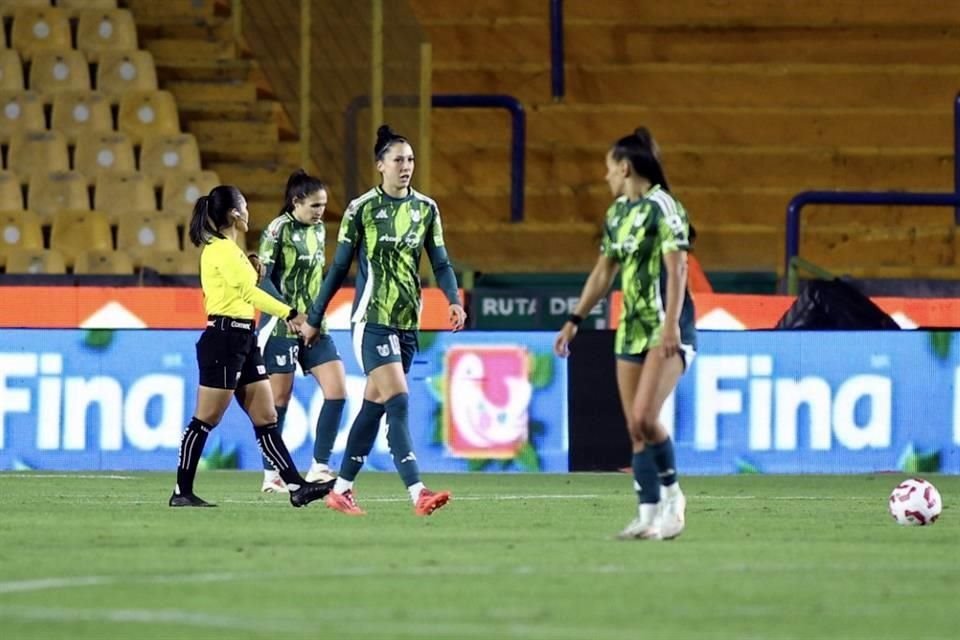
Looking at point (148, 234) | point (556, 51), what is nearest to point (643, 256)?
point (148, 234)

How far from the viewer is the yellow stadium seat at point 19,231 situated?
23.6m

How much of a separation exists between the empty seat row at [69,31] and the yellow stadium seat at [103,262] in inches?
123

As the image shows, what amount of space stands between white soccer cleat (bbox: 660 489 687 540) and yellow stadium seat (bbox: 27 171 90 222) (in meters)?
14.1

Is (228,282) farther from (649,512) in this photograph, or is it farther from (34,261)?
(34,261)

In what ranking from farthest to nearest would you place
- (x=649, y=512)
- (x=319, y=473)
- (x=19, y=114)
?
(x=19, y=114)
(x=319, y=473)
(x=649, y=512)

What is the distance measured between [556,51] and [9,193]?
6.74 meters

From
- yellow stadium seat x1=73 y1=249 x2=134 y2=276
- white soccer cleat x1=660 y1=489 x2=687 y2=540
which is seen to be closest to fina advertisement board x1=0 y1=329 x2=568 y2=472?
yellow stadium seat x1=73 y1=249 x2=134 y2=276

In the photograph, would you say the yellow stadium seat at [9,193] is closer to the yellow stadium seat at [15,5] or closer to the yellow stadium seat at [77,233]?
the yellow stadium seat at [77,233]

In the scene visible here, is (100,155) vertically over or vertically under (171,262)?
over

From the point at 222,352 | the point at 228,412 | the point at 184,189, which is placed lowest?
the point at 228,412

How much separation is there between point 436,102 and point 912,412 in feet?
28.7

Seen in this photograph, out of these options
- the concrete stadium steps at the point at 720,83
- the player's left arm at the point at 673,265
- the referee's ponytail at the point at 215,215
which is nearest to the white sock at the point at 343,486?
the referee's ponytail at the point at 215,215

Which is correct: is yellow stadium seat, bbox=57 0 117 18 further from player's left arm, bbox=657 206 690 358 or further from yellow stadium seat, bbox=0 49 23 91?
player's left arm, bbox=657 206 690 358

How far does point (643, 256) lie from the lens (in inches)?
434
